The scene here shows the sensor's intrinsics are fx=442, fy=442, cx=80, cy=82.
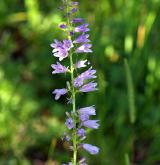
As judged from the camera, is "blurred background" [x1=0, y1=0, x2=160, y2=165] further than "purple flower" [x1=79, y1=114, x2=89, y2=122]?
Yes

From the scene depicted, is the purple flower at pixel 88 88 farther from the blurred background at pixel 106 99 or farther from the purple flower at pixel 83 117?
the blurred background at pixel 106 99

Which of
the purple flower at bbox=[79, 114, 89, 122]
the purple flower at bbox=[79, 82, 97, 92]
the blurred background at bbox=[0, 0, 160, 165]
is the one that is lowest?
the blurred background at bbox=[0, 0, 160, 165]

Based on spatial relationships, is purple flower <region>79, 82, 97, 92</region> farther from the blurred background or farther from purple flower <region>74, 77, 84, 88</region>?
the blurred background

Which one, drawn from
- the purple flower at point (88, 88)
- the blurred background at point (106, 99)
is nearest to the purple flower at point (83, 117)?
the purple flower at point (88, 88)

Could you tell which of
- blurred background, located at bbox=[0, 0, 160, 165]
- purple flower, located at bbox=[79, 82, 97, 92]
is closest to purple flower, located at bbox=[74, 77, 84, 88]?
purple flower, located at bbox=[79, 82, 97, 92]

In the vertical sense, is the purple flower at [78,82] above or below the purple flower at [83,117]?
above

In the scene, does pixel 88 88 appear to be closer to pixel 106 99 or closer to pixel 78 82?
pixel 78 82

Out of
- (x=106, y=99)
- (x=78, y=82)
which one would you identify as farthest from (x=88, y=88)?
(x=106, y=99)

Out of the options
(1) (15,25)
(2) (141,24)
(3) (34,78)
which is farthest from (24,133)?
(1) (15,25)

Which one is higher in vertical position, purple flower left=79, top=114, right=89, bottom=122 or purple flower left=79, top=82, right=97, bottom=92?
purple flower left=79, top=82, right=97, bottom=92

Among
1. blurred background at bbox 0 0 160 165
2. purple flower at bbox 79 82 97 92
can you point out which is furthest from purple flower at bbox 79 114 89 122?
blurred background at bbox 0 0 160 165
